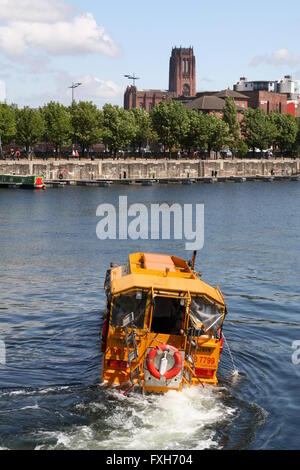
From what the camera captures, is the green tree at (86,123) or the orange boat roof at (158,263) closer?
the orange boat roof at (158,263)

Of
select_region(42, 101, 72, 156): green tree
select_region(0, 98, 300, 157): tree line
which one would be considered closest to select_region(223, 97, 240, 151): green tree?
select_region(0, 98, 300, 157): tree line

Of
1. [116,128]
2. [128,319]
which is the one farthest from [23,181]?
[128,319]

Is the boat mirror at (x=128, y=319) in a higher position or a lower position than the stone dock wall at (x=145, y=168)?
lower

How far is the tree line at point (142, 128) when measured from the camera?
443 ft

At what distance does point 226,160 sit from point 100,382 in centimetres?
14384

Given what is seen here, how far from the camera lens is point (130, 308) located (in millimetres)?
24125

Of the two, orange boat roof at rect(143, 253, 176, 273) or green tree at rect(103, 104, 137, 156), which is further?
green tree at rect(103, 104, 137, 156)

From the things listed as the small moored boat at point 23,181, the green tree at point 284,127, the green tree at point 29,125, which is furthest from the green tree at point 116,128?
the green tree at point 284,127

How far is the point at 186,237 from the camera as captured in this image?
67.9 m

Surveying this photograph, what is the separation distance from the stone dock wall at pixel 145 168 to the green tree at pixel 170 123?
21.1 ft

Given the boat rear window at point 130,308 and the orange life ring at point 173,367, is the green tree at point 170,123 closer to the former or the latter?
the boat rear window at point 130,308

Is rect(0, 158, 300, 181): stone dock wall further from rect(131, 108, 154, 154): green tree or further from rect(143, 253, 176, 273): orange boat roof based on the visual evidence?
rect(143, 253, 176, 273): orange boat roof

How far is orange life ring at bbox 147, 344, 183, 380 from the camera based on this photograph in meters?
22.5

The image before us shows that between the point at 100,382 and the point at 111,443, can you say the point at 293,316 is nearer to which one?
the point at 100,382
